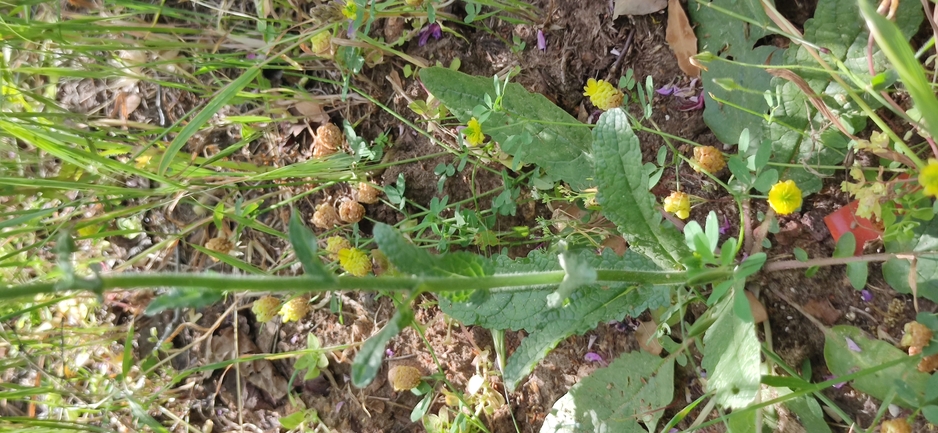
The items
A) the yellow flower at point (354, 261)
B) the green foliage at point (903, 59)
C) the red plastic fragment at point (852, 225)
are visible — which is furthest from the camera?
the yellow flower at point (354, 261)

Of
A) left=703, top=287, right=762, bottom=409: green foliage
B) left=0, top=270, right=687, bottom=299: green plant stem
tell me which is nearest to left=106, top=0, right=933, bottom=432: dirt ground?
left=703, top=287, right=762, bottom=409: green foliage

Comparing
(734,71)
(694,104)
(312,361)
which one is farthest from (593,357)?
(312,361)

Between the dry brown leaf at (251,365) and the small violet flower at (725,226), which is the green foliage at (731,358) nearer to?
the small violet flower at (725,226)

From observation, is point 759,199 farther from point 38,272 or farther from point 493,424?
point 38,272

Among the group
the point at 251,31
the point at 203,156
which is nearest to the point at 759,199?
the point at 251,31

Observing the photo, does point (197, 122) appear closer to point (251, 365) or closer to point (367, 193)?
point (367, 193)

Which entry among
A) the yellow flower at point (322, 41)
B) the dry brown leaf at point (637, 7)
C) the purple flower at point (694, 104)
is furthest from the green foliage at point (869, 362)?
the yellow flower at point (322, 41)

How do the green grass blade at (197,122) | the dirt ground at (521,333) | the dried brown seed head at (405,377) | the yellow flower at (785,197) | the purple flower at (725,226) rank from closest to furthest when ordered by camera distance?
the yellow flower at (785,197) < the dirt ground at (521,333) < the purple flower at (725,226) < the green grass blade at (197,122) < the dried brown seed head at (405,377)
